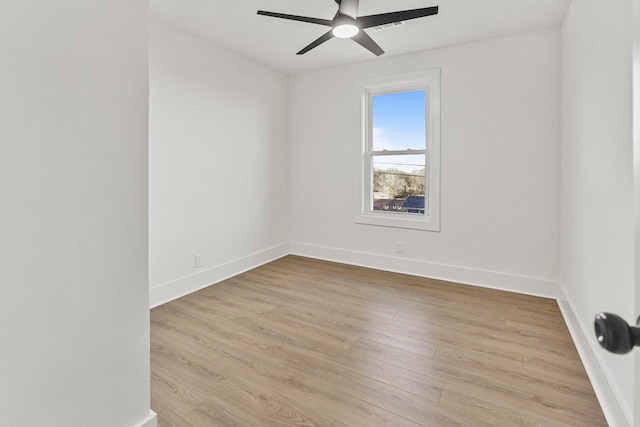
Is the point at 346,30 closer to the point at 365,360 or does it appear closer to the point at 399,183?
the point at 399,183

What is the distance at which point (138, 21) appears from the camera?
1239mm

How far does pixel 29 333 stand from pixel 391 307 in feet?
7.98

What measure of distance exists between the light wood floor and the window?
3.51ft

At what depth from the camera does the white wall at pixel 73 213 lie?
96cm

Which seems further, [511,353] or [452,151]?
[452,151]

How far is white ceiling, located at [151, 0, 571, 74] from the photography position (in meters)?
2.61

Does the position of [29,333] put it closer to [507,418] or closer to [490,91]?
[507,418]

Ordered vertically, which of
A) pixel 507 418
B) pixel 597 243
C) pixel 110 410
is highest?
pixel 597 243

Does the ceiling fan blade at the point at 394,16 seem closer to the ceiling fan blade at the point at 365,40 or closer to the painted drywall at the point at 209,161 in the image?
the ceiling fan blade at the point at 365,40

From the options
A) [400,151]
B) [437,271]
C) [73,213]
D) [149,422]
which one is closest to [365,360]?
[149,422]

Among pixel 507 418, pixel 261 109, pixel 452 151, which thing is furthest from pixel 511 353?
pixel 261 109

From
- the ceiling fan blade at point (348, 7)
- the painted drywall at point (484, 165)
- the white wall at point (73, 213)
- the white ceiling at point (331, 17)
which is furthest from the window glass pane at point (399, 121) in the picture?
the white wall at point (73, 213)

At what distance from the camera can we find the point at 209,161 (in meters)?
3.38

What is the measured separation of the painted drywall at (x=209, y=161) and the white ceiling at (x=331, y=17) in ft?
0.82
